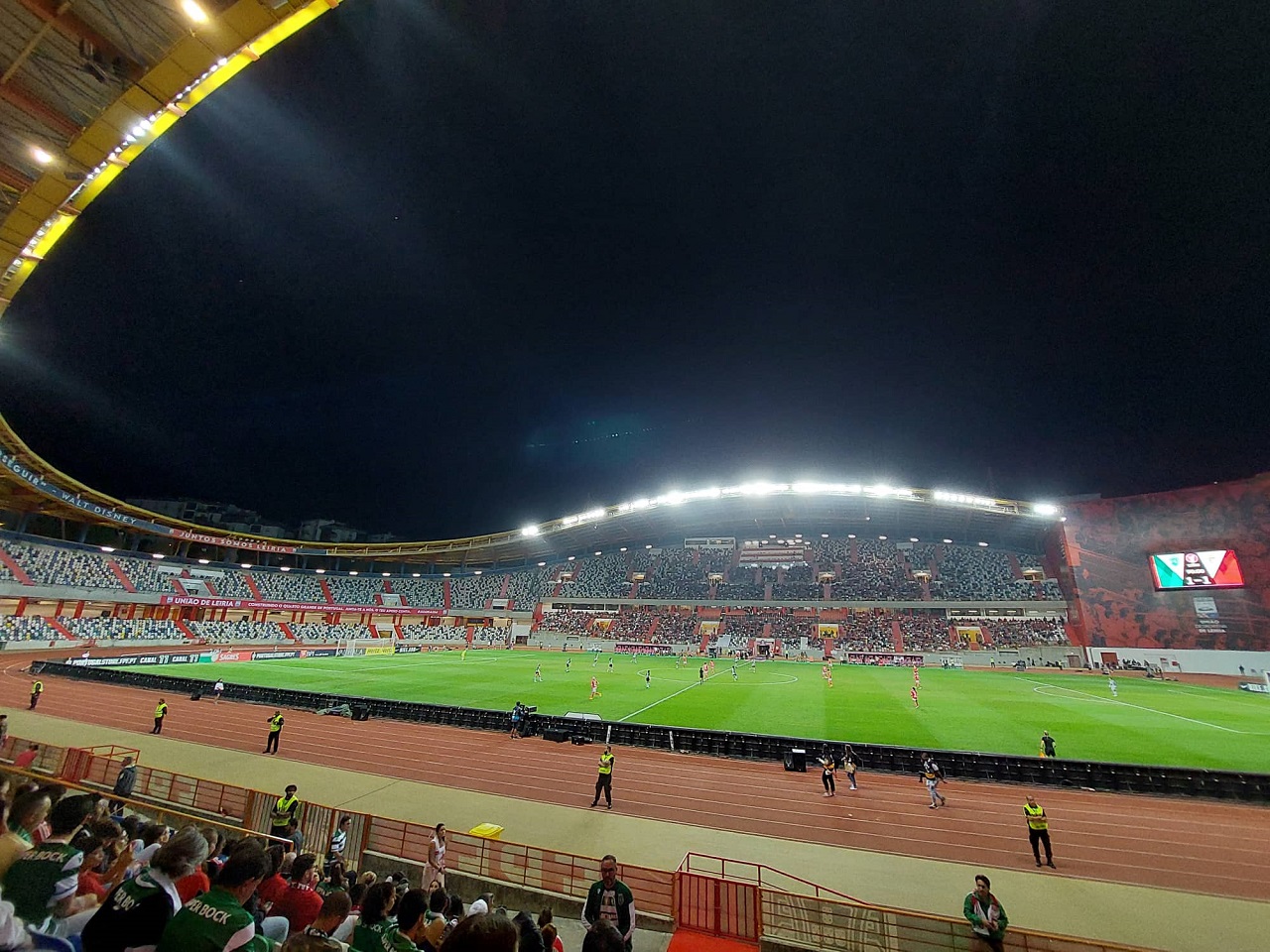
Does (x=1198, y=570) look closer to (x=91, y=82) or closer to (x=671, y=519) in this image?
(x=671, y=519)

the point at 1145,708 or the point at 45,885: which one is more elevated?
the point at 45,885

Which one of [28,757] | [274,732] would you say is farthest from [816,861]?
[28,757]

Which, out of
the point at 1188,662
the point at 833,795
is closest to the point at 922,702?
the point at 833,795

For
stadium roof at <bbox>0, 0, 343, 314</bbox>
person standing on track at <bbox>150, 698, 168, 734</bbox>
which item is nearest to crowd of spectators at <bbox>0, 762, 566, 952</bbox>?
stadium roof at <bbox>0, 0, 343, 314</bbox>

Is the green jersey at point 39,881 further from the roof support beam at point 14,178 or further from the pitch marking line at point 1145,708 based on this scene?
the pitch marking line at point 1145,708

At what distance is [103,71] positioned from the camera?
702cm

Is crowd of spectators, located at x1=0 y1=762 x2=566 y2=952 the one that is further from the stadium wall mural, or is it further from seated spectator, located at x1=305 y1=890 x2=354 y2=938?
the stadium wall mural

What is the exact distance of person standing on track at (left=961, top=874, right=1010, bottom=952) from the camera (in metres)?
6.38

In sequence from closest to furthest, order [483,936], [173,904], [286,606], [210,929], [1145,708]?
[483,936] < [210,929] < [173,904] < [1145,708] < [286,606]

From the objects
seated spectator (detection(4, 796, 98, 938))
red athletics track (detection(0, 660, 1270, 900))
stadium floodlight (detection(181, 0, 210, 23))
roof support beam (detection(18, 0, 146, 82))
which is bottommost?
red athletics track (detection(0, 660, 1270, 900))

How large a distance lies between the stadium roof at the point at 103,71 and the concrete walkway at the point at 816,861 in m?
13.4

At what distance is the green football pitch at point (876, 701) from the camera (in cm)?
1897

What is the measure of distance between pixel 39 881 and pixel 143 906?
970 millimetres

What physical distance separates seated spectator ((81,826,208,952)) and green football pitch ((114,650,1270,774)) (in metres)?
20.0
